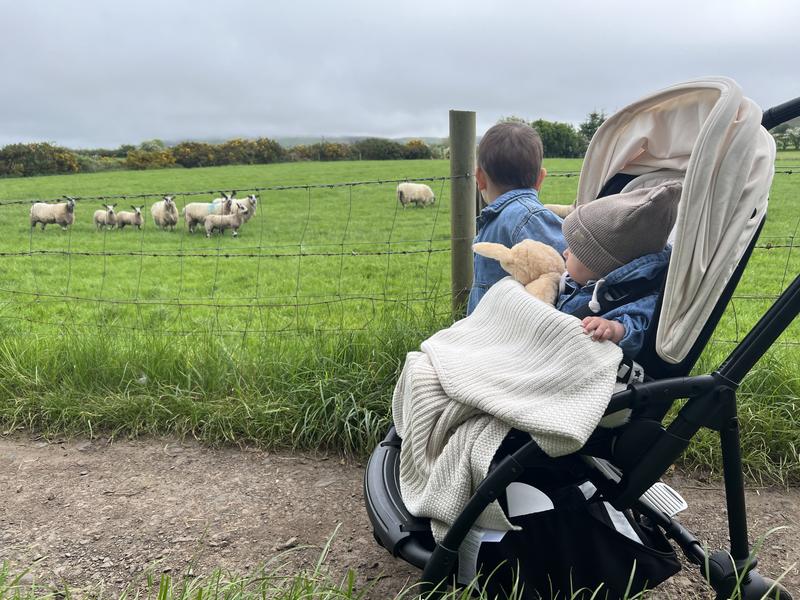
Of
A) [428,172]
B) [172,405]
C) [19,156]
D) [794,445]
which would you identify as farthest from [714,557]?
[19,156]

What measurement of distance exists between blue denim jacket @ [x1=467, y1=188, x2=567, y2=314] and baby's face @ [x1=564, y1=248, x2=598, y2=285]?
0.53 metres

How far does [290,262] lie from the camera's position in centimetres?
1107

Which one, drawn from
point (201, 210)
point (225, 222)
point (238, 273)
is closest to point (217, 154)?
point (201, 210)

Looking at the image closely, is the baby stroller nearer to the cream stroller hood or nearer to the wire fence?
the cream stroller hood

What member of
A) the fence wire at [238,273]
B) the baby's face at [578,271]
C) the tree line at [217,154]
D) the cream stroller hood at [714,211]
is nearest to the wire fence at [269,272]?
the fence wire at [238,273]

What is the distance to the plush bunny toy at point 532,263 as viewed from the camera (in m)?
2.23

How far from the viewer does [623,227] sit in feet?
6.44

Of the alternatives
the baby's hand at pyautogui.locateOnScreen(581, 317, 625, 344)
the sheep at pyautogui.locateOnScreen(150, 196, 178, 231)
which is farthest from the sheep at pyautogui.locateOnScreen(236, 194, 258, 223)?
the baby's hand at pyautogui.locateOnScreen(581, 317, 625, 344)

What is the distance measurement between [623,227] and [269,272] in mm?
8732

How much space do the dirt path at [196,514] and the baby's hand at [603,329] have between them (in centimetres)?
Answer: 111

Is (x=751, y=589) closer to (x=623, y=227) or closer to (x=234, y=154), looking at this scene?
(x=623, y=227)

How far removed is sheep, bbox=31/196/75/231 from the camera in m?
16.6

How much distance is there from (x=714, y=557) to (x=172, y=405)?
107 inches

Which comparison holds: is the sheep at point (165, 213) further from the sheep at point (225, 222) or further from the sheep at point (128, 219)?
the sheep at point (225, 222)
